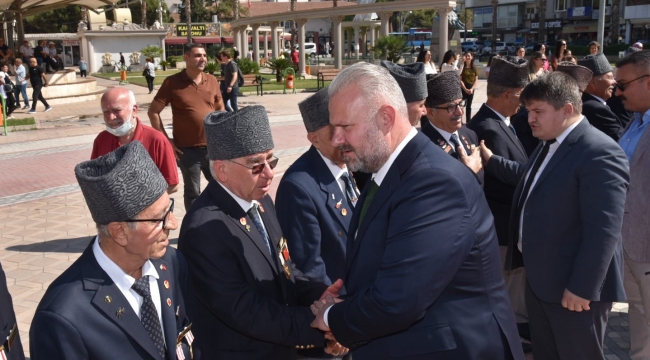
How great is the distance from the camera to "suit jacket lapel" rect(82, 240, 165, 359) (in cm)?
220

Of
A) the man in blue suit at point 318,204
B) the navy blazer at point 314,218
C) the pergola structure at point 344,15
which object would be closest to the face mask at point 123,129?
the man in blue suit at point 318,204

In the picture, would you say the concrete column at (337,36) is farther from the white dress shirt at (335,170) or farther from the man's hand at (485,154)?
the white dress shirt at (335,170)

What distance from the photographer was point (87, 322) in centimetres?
213

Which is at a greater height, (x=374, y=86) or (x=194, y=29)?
(x=194, y=29)

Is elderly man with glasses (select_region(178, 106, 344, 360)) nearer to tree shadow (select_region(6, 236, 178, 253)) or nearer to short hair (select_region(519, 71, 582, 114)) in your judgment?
short hair (select_region(519, 71, 582, 114))

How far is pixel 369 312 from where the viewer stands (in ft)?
7.25

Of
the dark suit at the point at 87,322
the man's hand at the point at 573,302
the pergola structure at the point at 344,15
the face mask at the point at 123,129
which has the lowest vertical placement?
the man's hand at the point at 573,302

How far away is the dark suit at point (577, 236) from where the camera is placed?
11.0 feet

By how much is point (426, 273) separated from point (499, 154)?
2.85m

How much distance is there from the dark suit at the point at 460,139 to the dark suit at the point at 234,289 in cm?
196

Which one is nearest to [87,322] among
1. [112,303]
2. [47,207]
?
[112,303]

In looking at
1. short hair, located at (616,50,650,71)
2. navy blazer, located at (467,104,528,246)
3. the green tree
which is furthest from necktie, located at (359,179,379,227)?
the green tree

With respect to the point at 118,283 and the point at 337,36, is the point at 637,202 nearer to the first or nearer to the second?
the point at 118,283

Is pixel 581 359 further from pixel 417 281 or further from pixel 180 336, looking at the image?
pixel 180 336
